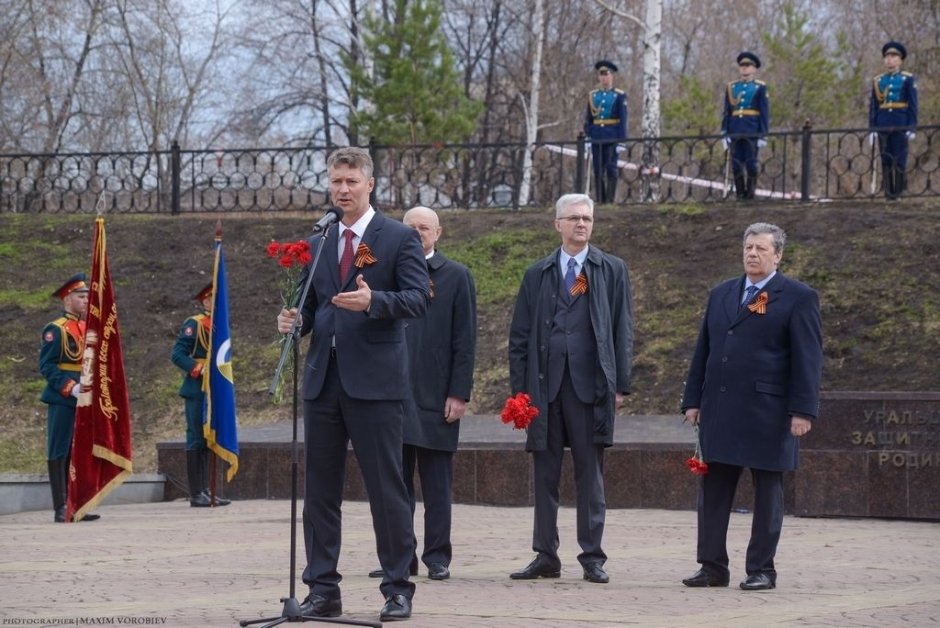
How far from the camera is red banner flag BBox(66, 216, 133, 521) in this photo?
37.8 feet

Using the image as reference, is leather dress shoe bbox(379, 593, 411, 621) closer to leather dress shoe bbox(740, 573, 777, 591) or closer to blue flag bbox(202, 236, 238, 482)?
leather dress shoe bbox(740, 573, 777, 591)

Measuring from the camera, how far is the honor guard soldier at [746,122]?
19.1m

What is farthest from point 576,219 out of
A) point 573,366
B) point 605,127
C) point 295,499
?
point 605,127

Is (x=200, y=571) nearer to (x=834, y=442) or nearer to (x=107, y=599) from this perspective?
(x=107, y=599)

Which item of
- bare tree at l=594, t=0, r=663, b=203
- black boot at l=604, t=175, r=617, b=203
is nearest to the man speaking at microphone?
black boot at l=604, t=175, r=617, b=203

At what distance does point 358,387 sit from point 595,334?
2.05 metres

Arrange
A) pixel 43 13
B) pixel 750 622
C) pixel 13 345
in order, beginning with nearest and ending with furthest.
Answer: pixel 750 622
pixel 13 345
pixel 43 13

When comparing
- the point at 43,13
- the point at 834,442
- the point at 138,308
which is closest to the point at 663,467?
the point at 834,442

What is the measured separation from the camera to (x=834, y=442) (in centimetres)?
1130

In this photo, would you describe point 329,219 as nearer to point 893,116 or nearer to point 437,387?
point 437,387

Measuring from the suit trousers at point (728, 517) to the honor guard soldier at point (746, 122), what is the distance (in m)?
11.7

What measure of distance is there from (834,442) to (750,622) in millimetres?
5367

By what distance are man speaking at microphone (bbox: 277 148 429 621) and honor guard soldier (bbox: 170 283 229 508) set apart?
266 inches

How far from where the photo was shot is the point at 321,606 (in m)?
6.09
